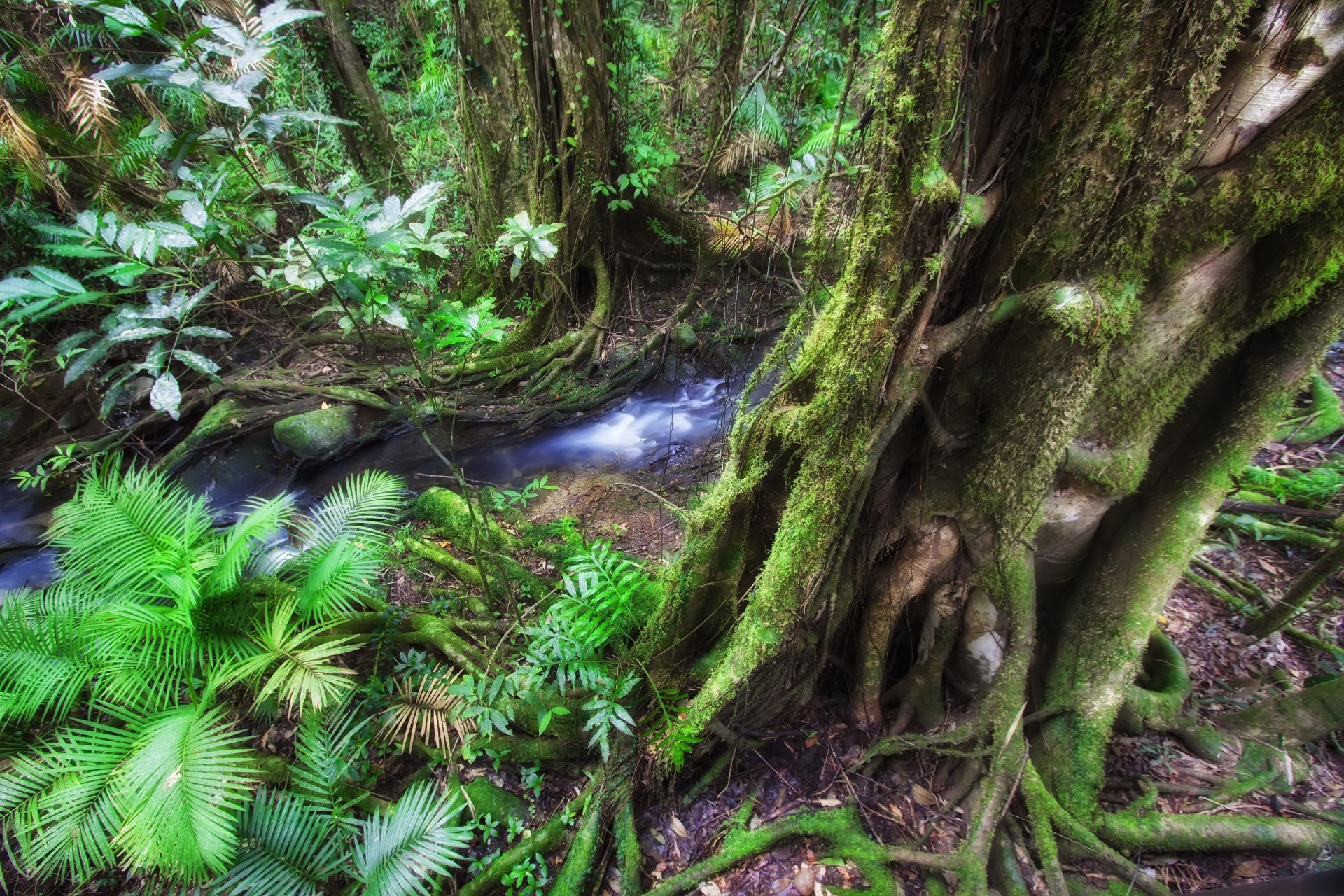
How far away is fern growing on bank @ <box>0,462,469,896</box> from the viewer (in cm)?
188

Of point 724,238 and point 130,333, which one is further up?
point 130,333

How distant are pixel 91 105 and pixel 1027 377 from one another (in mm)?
4585

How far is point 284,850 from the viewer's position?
6.50ft

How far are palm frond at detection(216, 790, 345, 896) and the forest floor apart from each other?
0.55 meters

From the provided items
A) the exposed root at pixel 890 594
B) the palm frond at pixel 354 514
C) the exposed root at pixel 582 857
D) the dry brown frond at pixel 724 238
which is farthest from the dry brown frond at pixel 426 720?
the dry brown frond at pixel 724 238

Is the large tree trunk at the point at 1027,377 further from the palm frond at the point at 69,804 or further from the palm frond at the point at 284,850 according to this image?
the palm frond at the point at 69,804

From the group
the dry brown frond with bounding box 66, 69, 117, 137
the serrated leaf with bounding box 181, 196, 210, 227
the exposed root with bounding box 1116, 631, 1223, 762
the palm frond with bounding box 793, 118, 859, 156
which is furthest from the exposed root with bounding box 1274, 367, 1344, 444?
the dry brown frond with bounding box 66, 69, 117, 137

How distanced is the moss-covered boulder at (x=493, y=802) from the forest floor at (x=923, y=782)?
0.06 metres

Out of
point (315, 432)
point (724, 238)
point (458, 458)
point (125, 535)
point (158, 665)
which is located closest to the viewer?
point (158, 665)

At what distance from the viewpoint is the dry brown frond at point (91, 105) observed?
3.02m

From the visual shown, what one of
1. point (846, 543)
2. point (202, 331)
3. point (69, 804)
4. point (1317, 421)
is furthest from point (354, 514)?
point (1317, 421)

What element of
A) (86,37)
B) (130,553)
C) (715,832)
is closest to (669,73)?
(86,37)

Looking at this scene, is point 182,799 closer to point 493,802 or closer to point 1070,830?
point 493,802

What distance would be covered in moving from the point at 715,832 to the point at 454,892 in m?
0.96
